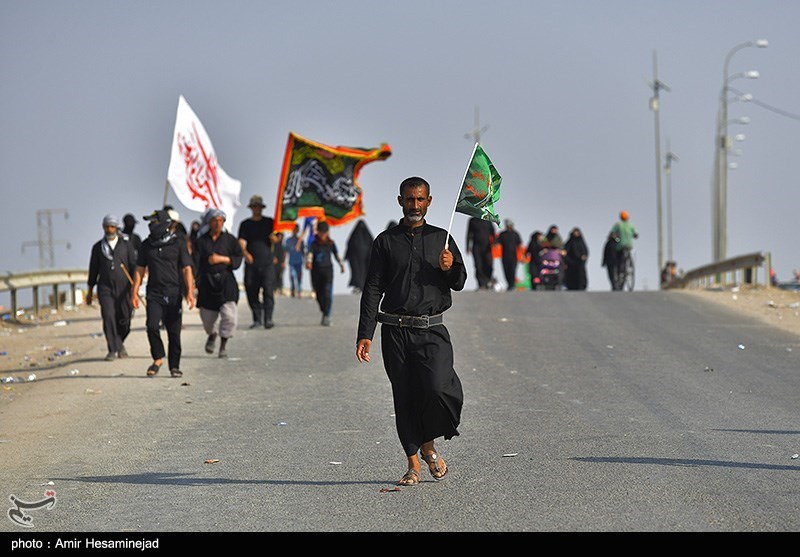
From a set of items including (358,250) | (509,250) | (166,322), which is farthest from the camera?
(509,250)

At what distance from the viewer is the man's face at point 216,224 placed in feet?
60.5

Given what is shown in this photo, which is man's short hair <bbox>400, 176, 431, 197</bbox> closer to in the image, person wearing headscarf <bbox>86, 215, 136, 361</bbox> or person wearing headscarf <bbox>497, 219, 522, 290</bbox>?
person wearing headscarf <bbox>86, 215, 136, 361</bbox>

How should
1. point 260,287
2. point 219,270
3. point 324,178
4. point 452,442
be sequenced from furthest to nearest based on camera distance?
1. point 324,178
2. point 260,287
3. point 219,270
4. point 452,442

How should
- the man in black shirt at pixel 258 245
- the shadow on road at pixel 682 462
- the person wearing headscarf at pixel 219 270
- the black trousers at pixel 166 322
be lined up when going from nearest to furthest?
the shadow on road at pixel 682 462 → the black trousers at pixel 166 322 → the person wearing headscarf at pixel 219 270 → the man in black shirt at pixel 258 245

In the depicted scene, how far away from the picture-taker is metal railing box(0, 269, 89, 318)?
26.1 metres

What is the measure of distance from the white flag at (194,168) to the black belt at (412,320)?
11.9m

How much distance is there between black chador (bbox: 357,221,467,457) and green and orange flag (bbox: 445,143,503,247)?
367 millimetres

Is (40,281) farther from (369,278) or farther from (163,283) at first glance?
(369,278)

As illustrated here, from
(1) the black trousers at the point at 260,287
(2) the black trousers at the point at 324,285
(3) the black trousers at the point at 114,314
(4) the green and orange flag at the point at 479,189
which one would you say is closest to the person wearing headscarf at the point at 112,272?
(3) the black trousers at the point at 114,314

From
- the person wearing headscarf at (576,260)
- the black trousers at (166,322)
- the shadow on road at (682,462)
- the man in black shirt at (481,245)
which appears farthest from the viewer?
the person wearing headscarf at (576,260)

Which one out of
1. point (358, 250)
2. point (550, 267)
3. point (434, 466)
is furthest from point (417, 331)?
point (550, 267)

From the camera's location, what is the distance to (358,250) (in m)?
35.5

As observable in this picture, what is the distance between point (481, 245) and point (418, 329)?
24313 millimetres

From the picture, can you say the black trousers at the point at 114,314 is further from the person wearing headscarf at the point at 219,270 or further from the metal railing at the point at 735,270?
the metal railing at the point at 735,270
